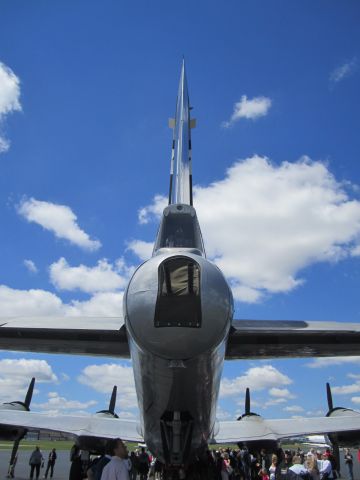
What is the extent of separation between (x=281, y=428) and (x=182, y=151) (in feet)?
27.8

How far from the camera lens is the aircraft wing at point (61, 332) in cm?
707

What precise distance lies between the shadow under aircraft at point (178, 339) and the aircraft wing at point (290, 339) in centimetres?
2

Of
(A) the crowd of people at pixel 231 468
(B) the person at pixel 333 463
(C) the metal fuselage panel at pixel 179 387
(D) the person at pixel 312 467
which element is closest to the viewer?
(A) the crowd of people at pixel 231 468

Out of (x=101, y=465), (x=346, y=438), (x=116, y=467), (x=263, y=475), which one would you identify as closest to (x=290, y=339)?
(x=101, y=465)

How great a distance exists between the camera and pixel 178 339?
510 centimetres

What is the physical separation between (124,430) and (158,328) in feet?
28.3

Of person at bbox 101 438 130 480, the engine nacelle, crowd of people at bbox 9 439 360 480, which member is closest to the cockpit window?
person at bbox 101 438 130 480

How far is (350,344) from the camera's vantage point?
8.44 metres

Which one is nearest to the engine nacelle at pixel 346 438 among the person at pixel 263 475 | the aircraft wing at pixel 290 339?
the person at pixel 263 475

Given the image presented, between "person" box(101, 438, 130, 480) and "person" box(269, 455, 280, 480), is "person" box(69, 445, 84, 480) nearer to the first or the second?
"person" box(269, 455, 280, 480)

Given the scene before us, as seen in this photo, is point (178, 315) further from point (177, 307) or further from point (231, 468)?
point (231, 468)

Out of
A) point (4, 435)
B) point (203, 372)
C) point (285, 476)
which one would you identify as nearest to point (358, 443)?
point (285, 476)

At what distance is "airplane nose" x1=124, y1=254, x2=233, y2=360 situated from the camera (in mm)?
5105

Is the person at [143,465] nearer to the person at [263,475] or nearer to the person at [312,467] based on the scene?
the person at [263,475]
